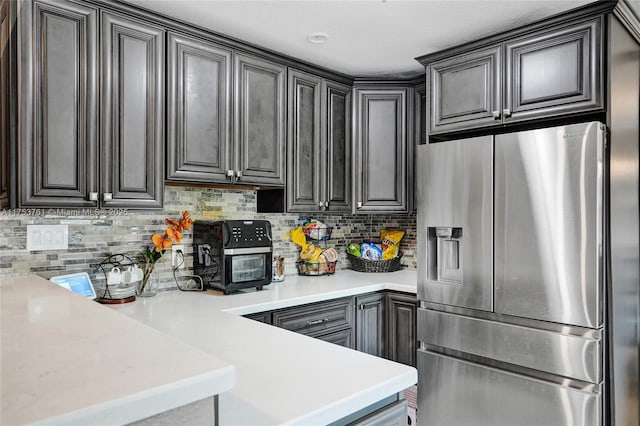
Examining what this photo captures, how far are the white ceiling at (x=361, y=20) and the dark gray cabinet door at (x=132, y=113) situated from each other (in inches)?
7.0

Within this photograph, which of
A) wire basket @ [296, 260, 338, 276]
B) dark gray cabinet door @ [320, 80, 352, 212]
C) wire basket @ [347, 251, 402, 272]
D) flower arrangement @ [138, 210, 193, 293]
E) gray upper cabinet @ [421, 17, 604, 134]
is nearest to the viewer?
gray upper cabinet @ [421, 17, 604, 134]

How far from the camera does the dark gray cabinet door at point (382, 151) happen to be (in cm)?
318

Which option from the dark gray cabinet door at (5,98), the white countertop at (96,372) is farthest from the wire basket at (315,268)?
the white countertop at (96,372)

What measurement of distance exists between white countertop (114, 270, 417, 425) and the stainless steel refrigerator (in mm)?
966

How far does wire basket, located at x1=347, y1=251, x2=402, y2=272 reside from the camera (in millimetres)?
3324

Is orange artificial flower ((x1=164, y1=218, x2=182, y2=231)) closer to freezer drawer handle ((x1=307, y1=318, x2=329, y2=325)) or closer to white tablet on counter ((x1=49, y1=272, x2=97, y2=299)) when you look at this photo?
white tablet on counter ((x1=49, y1=272, x2=97, y2=299))

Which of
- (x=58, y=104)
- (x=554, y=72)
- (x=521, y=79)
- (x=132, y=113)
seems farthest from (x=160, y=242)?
(x=554, y=72)

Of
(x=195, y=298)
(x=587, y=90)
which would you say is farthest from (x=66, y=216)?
(x=587, y=90)

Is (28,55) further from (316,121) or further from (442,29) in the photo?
(442,29)

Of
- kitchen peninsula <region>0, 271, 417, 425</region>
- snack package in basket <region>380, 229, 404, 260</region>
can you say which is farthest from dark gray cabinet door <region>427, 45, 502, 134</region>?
kitchen peninsula <region>0, 271, 417, 425</region>

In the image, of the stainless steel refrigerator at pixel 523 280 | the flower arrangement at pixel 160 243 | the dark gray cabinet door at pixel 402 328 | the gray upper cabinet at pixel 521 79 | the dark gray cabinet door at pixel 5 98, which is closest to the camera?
the dark gray cabinet door at pixel 5 98

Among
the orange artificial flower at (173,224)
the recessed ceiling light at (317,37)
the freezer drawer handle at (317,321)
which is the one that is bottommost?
the freezer drawer handle at (317,321)

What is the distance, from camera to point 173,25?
2.24 m

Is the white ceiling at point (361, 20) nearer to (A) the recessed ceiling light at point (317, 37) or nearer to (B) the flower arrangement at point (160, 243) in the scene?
(A) the recessed ceiling light at point (317, 37)
